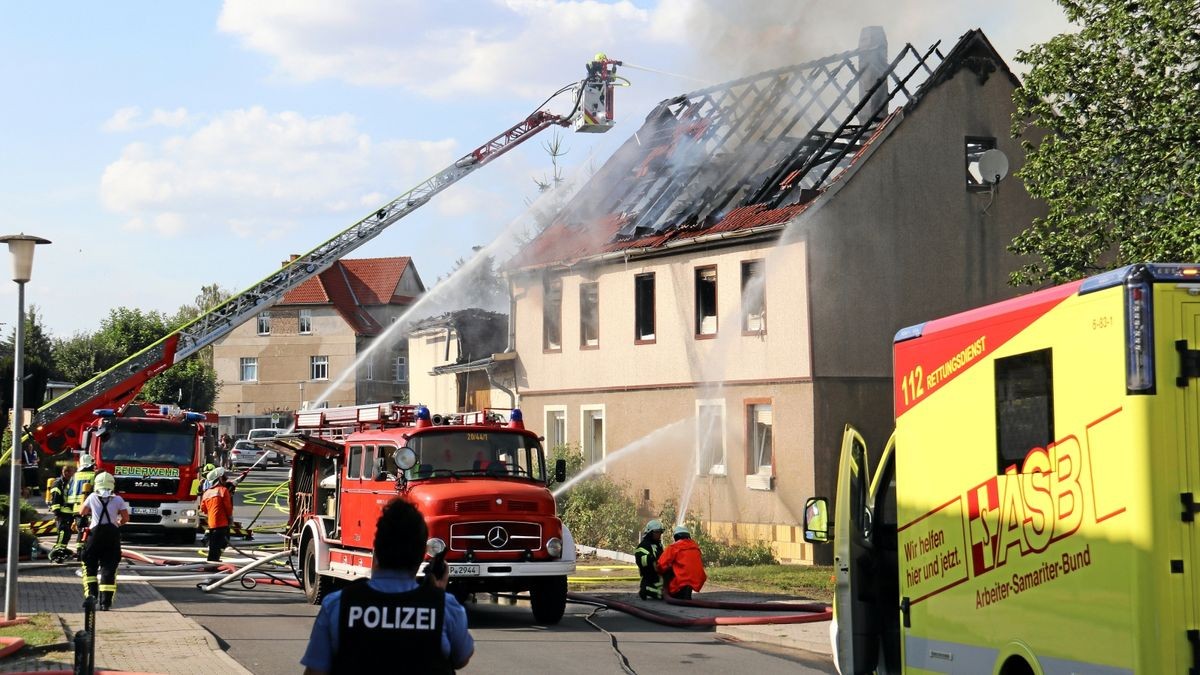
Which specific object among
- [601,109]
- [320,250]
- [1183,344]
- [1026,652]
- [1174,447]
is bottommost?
[1026,652]

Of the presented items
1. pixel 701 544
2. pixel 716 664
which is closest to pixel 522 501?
pixel 716 664

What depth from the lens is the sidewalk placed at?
39.1 ft

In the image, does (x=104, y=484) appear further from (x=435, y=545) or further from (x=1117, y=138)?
(x=1117, y=138)

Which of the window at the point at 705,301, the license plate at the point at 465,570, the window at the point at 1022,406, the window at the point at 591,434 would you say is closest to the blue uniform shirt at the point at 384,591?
the window at the point at 1022,406

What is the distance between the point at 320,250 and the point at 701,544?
1265cm

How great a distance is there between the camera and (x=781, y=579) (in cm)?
2145

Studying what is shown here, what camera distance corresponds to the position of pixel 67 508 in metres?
24.2

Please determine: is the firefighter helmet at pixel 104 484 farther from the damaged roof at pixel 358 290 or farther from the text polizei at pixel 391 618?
the damaged roof at pixel 358 290

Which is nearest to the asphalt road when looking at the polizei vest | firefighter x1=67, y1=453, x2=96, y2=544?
firefighter x1=67, y1=453, x2=96, y2=544

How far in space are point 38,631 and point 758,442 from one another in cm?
1561

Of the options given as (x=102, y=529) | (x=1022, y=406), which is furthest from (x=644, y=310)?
(x=1022, y=406)

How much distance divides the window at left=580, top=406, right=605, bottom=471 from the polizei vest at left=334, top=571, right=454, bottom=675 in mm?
25995

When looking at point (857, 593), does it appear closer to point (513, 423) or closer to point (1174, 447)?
point (1174, 447)

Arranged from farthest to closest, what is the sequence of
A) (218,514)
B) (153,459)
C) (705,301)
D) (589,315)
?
1. (589,315)
2. (705,301)
3. (153,459)
4. (218,514)
